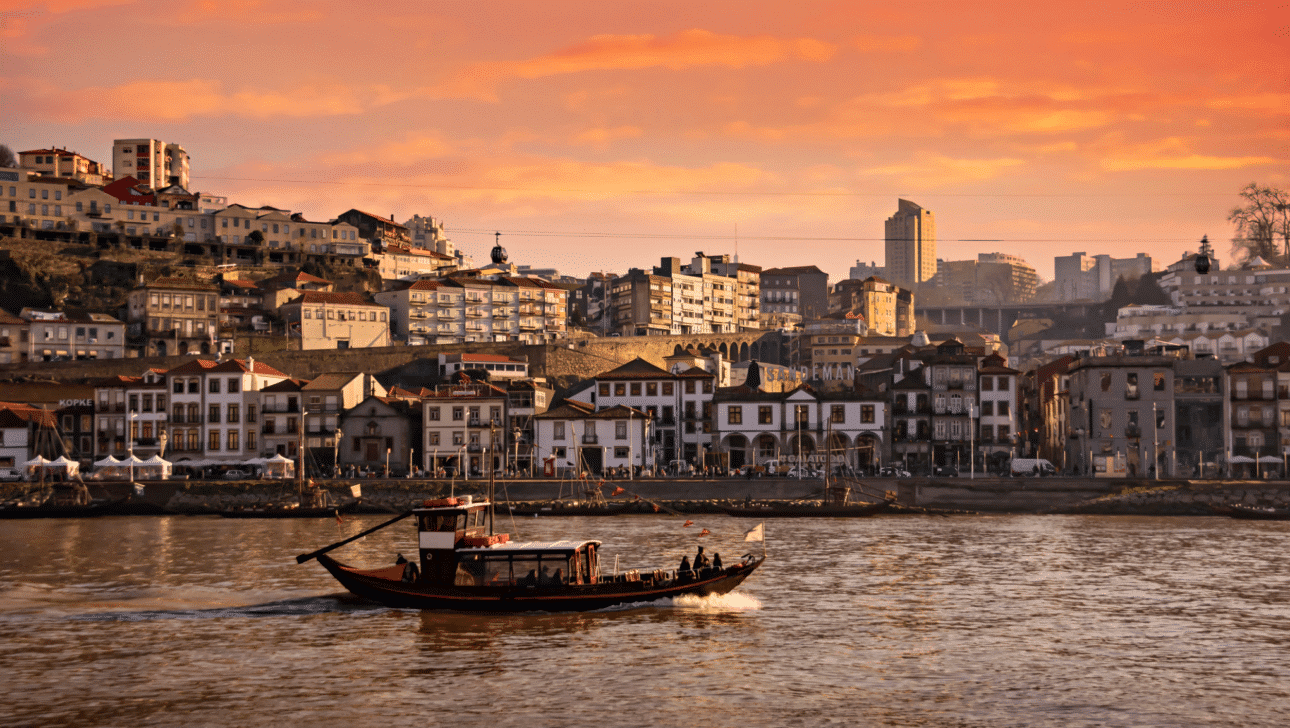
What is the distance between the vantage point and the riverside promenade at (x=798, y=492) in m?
94.7

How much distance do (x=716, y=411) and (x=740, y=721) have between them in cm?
8351

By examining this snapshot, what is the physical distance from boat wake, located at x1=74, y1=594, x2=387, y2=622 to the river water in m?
0.18

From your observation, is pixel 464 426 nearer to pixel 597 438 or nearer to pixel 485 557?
pixel 597 438

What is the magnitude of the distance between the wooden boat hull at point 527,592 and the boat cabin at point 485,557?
13.9 inches

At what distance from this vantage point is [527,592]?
45.3 m

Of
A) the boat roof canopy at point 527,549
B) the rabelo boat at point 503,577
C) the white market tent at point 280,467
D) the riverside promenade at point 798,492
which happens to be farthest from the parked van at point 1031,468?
the boat roof canopy at point 527,549

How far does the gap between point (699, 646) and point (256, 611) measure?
1666cm

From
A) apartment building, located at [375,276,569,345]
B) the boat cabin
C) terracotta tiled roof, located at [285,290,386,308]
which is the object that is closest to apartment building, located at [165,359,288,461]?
terracotta tiled roof, located at [285,290,386,308]

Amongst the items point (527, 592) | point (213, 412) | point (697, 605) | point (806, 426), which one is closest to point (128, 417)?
point (213, 412)

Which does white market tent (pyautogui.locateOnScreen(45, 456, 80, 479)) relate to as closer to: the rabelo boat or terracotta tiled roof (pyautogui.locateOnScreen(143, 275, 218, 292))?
terracotta tiled roof (pyautogui.locateOnScreen(143, 275, 218, 292))

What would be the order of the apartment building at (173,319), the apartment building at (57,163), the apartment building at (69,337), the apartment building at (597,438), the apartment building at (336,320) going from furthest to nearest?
the apartment building at (57,163)
the apartment building at (336,320)
the apartment building at (173,319)
the apartment building at (69,337)
the apartment building at (597,438)

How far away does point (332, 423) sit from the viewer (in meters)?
115

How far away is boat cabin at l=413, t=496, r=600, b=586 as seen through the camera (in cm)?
4562

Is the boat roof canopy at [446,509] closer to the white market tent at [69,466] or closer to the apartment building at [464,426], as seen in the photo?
the apartment building at [464,426]
